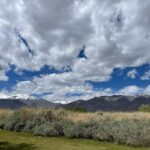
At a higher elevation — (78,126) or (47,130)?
(78,126)

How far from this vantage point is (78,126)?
78.5ft

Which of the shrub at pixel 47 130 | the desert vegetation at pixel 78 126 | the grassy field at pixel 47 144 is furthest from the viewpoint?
the shrub at pixel 47 130

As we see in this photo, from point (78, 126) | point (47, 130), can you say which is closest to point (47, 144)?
point (47, 130)

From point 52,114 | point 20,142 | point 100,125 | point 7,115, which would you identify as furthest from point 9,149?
point 7,115

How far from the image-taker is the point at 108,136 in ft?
72.8

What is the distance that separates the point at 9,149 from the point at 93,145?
4.85m

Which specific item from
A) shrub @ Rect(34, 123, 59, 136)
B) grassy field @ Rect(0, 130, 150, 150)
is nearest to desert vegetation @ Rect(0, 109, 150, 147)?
shrub @ Rect(34, 123, 59, 136)

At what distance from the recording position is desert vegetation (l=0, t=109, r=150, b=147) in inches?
826

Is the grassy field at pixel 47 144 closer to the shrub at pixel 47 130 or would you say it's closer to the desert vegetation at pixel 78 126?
the desert vegetation at pixel 78 126

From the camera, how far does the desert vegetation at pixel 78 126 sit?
20984 mm

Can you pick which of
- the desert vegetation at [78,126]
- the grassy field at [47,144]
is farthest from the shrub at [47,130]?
the grassy field at [47,144]

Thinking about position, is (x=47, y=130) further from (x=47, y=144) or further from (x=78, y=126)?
(x=47, y=144)

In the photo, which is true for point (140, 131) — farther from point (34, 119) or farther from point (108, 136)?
point (34, 119)

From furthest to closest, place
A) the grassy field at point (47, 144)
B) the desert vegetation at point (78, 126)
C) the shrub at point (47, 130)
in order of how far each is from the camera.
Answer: the shrub at point (47, 130) < the desert vegetation at point (78, 126) < the grassy field at point (47, 144)
